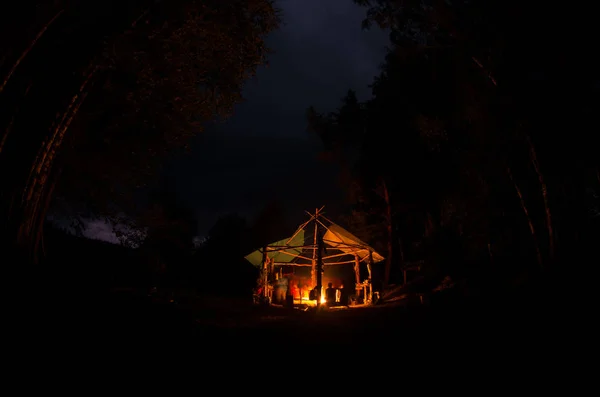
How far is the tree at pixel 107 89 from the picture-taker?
5801 millimetres

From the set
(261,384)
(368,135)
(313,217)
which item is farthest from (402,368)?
(368,135)

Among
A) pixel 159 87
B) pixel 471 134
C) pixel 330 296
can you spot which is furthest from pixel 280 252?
pixel 159 87

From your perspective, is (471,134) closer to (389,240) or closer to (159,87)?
(389,240)

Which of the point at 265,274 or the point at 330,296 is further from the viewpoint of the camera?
the point at 330,296

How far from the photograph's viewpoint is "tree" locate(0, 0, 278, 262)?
580cm

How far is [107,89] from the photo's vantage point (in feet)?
25.0

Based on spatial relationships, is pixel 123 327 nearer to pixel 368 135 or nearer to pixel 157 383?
pixel 157 383

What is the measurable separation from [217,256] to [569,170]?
87.9 ft

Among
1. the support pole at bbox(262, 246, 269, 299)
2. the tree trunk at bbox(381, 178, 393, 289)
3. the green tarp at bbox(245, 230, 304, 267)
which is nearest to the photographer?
the support pole at bbox(262, 246, 269, 299)

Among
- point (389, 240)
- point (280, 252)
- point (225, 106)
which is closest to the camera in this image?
point (225, 106)

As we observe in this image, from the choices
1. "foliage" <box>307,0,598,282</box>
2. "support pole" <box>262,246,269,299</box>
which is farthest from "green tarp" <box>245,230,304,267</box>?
"foliage" <box>307,0,598,282</box>

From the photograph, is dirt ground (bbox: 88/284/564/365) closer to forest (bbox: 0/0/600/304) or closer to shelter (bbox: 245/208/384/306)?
forest (bbox: 0/0/600/304)

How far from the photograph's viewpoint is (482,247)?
52.1 feet

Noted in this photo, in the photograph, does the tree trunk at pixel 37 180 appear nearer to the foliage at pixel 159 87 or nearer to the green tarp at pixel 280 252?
the foliage at pixel 159 87
